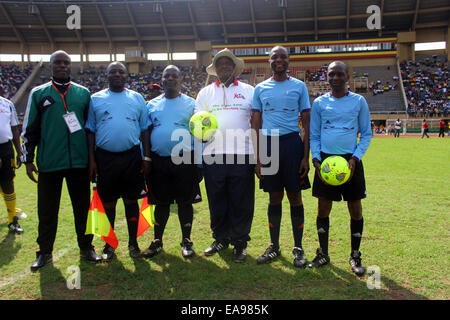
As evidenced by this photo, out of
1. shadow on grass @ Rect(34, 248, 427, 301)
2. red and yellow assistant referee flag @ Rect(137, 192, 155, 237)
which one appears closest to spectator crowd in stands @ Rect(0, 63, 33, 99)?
red and yellow assistant referee flag @ Rect(137, 192, 155, 237)

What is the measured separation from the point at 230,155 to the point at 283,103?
867mm

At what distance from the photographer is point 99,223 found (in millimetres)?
4016

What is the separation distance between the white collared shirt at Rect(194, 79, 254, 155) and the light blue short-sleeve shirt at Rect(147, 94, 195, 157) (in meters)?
0.30

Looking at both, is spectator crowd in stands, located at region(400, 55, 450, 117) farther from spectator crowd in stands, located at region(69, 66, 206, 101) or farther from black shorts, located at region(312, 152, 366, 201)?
black shorts, located at region(312, 152, 366, 201)

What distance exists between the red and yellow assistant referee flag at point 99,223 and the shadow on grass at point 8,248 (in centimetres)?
108

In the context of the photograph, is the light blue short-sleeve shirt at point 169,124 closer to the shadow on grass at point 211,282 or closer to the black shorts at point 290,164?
the black shorts at point 290,164

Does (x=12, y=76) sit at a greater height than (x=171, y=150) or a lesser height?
greater

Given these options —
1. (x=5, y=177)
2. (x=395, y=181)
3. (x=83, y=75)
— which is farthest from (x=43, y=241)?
(x=83, y=75)

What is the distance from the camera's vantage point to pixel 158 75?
148 ft

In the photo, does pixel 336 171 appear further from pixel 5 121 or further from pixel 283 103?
pixel 5 121

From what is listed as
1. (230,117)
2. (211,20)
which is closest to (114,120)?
(230,117)

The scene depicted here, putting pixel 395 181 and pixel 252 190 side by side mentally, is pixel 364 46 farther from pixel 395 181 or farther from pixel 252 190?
pixel 252 190

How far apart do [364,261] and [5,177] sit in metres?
5.42
